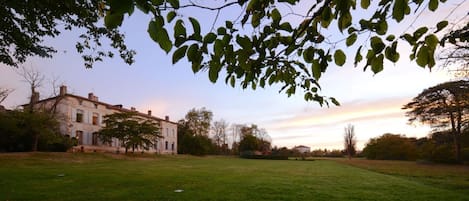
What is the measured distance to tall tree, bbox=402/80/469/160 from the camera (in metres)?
36.7

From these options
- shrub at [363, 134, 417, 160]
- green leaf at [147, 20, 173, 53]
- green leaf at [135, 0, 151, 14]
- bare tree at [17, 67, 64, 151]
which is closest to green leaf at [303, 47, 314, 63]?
green leaf at [147, 20, 173, 53]

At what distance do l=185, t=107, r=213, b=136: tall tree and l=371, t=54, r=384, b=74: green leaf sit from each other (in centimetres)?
6456

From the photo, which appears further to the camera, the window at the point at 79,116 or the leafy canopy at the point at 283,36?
the window at the point at 79,116

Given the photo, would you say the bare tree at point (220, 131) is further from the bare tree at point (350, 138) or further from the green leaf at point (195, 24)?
the green leaf at point (195, 24)

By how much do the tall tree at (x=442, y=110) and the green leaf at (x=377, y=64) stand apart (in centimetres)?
3753

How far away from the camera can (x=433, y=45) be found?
180 cm

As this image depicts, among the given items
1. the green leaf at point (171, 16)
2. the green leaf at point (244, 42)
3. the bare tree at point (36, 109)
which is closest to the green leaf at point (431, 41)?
the green leaf at point (244, 42)

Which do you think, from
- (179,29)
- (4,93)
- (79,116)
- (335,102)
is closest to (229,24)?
(179,29)

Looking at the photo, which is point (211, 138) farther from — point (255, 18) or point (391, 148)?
point (255, 18)

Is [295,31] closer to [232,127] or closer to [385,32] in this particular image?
[385,32]

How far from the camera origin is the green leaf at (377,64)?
6.49 ft

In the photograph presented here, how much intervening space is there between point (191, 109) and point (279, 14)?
65223 mm

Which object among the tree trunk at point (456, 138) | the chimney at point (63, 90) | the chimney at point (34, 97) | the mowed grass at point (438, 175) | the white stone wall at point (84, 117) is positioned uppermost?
the chimney at point (63, 90)

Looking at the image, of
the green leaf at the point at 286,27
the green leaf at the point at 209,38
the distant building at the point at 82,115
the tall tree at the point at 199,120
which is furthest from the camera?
the tall tree at the point at 199,120
